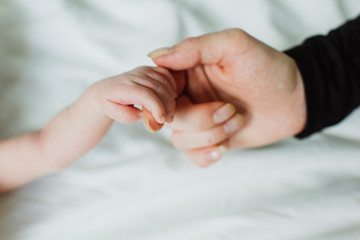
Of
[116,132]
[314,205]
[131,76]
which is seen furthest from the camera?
[116,132]

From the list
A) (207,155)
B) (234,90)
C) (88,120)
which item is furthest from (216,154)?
(88,120)

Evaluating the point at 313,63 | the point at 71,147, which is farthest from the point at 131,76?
the point at 313,63

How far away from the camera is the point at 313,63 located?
0.69 m

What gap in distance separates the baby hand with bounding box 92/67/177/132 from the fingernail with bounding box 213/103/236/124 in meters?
0.11

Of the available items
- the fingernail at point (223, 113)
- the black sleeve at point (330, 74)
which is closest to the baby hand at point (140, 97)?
the fingernail at point (223, 113)

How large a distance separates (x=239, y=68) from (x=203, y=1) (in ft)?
0.87

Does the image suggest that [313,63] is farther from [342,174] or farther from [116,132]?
[116,132]

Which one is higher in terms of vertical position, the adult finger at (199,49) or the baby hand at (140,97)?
the adult finger at (199,49)

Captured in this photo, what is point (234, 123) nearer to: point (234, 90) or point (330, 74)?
point (234, 90)

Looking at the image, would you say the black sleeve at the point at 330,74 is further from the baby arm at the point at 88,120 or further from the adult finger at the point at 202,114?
the baby arm at the point at 88,120

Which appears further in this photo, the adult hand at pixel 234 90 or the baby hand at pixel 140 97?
the adult hand at pixel 234 90

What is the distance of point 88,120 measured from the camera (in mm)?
609

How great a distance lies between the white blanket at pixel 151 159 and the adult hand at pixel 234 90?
4 cm

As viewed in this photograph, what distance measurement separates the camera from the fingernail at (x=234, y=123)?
0.67 metres
